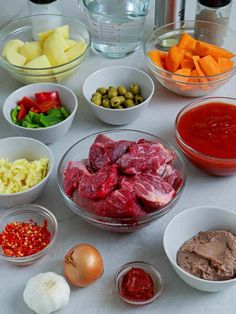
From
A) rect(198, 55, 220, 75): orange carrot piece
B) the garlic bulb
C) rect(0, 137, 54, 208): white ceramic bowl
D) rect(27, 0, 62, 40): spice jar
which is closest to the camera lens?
the garlic bulb

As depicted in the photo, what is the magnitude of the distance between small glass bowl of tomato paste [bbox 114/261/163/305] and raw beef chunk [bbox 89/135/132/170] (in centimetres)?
29

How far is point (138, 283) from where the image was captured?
120 centimetres

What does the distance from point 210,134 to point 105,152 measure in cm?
33

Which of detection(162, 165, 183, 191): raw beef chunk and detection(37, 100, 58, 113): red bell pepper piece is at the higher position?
detection(162, 165, 183, 191): raw beef chunk

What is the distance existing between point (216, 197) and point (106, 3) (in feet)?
3.09

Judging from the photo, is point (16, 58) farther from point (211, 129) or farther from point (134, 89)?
point (211, 129)

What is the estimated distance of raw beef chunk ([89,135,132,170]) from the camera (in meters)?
1.37

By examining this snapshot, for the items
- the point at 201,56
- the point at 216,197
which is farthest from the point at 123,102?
the point at 216,197

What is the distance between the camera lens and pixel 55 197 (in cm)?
148

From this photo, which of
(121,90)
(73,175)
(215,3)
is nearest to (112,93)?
(121,90)

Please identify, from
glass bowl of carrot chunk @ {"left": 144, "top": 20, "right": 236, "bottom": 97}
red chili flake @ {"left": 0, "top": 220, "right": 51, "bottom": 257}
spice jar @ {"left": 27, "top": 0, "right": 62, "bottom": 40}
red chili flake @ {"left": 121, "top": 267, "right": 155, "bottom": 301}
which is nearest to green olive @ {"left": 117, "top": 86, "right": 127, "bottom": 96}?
glass bowl of carrot chunk @ {"left": 144, "top": 20, "right": 236, "bottom": 97}

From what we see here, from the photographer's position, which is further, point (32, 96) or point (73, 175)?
point (32, 96)

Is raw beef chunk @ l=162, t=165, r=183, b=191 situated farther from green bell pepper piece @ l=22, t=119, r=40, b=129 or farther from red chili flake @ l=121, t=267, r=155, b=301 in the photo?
green bell pepper piece @ l=22, t=119, r=40, b=129

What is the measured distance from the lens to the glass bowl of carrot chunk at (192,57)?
67.1 inches
